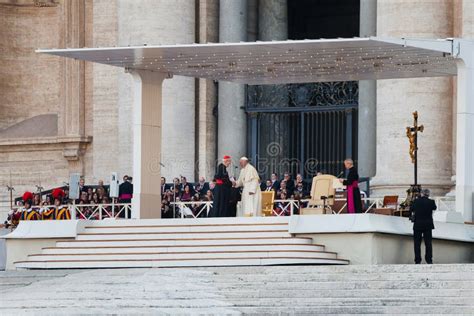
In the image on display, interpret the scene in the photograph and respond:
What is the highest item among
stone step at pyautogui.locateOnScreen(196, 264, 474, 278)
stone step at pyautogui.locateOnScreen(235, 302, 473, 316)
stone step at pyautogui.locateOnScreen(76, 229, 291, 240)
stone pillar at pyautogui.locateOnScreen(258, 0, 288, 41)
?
stone pillar at pyautogui.locateOnScreen(258, 0, 288, 41)

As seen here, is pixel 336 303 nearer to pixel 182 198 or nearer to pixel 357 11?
pixel 182 198

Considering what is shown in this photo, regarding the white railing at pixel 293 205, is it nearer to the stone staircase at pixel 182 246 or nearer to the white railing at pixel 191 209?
the white railing at pixel 191 209

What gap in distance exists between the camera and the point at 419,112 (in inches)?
1706

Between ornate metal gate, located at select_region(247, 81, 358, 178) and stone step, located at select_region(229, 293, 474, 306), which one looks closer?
stone step, located at select_region(229, 293, 474, 306)

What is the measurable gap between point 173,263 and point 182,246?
2.03 feet

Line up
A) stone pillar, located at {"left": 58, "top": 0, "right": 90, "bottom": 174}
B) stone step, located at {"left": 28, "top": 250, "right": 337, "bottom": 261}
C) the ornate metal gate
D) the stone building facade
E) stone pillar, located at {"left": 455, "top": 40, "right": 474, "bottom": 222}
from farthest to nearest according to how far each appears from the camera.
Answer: stone pillar, located at {"left": 58, "top": 0, "right": 90, "bottom": 174}, the ornate metal gate, the stone building facade, stone pillar, located at {"left": 455, "top": 40, "right": 474, "bottom": 222}, stone step, located at {"left": 28, "top": 250, "right": 337, "bottom": 261}

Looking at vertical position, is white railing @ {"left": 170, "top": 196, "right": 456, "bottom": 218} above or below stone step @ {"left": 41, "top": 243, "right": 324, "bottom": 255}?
→ above

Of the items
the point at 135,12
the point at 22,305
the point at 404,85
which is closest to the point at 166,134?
the point at 135,12

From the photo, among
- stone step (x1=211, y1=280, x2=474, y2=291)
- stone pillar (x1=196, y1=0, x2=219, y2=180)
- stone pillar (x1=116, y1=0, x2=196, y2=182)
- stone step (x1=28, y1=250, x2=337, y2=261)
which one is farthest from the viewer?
stone pillar (x1=196, y1=0, x2=219, y2=180)

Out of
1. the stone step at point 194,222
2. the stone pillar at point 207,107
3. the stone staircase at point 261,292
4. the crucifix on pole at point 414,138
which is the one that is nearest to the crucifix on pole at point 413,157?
the crucifix on pole at point 414,138

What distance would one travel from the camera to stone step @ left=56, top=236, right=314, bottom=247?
119 feet

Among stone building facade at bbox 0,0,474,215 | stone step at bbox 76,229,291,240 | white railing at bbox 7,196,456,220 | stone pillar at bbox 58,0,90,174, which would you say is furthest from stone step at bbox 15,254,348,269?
stone pillar at bbox 58,0,90,174

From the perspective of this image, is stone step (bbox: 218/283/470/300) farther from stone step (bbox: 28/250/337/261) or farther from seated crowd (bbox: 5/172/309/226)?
seated crowd (bbox: 5/172/309/226)

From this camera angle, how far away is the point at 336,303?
3144cm
